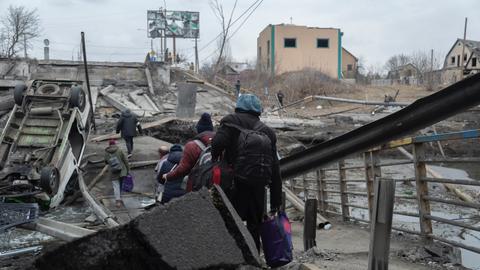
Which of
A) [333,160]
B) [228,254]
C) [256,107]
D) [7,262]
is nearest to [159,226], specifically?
[228,254]

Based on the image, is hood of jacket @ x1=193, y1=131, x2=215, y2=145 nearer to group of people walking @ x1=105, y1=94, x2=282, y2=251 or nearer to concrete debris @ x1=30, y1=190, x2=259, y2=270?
group of people walking @ x1=105, y1=94, x2=282, y2=251

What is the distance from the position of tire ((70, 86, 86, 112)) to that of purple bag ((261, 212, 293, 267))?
8.37 m

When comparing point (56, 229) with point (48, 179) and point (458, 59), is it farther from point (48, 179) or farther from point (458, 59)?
point (458, 59)

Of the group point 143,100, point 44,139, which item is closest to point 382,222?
point 44,139

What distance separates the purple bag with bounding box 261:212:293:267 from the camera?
14.6 ft

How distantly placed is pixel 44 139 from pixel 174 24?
5194 centimetres

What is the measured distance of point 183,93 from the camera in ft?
80.0

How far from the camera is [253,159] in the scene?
4.29m

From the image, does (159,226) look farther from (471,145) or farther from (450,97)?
(471,145)

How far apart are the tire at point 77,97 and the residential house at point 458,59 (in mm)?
31595

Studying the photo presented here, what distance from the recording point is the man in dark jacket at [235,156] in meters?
4.44

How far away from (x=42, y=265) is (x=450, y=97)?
3.53 meters

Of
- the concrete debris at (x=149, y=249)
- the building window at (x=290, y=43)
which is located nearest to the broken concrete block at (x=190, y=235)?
the concrete debris at (x=149, y=249)

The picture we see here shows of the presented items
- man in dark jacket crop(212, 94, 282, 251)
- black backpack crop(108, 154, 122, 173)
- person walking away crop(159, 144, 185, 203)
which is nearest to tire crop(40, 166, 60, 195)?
black backpack crop(108, 154, 122, 173)
